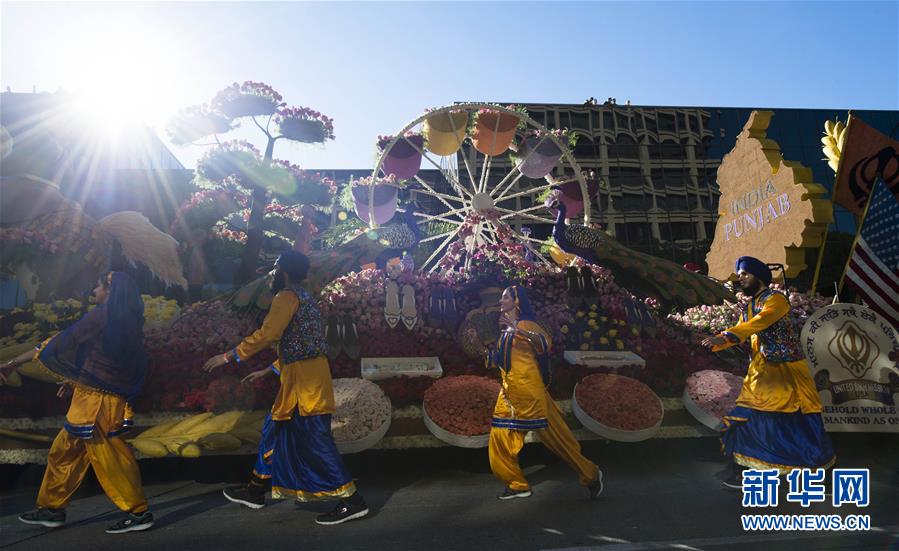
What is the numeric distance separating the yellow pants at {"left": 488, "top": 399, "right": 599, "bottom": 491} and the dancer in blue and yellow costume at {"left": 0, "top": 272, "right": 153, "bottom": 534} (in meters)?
2.77

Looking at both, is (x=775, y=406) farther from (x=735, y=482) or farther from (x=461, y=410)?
(x=461, y=410)

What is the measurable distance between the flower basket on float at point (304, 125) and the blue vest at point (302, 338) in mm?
10470

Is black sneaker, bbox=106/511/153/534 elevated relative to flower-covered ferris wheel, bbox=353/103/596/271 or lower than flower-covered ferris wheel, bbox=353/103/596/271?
lower

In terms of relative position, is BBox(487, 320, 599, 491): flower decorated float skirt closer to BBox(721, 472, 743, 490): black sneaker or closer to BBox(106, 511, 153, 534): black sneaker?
BBox(721, 472, 743, 490): black sneaker

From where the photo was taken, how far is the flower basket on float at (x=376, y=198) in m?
10.9

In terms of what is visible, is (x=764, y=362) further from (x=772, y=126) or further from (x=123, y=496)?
(x=772, y=126)

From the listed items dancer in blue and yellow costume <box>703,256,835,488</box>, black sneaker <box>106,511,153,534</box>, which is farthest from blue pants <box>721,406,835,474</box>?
black sneaker <box>106,511,153,534</box>

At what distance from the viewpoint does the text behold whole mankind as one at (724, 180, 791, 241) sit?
392 inches

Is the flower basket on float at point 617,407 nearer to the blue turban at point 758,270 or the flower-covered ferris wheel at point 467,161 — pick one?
the blue turban at point 758,270

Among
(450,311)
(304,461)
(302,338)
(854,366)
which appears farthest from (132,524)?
(854,366)

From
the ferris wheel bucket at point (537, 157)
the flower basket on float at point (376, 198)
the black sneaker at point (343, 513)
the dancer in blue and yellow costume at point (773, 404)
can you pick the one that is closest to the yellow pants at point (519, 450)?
the black sneaker at point (343, 513)

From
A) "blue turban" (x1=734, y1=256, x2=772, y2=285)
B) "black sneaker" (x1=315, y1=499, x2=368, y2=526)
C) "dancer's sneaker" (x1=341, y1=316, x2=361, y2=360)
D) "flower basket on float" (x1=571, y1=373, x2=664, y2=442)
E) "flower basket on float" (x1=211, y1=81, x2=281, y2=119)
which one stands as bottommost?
"black sneaker" (x1=315, y1=499, x2=368, y2=526)

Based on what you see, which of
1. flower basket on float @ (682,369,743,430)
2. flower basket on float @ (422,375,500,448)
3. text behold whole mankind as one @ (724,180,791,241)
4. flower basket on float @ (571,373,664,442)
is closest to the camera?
flower basket on float @ (422,375,500,448)

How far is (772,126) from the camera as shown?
47094mm
